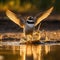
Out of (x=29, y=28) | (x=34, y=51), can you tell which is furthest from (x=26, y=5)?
(x=34, y=51)

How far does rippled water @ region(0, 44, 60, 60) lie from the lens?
1077 centimetres

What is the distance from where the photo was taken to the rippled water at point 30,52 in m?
10.8

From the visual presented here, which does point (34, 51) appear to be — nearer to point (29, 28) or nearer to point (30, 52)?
point (30, 52)

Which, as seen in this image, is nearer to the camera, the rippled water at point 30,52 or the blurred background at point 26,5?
the rippled water at point 30,52


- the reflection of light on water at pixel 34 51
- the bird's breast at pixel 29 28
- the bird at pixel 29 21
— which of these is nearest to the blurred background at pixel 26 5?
the reflection of light on water at pixel 34 51

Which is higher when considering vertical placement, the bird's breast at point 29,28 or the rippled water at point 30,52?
the bird's breast at point 29,28

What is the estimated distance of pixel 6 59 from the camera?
1091cm

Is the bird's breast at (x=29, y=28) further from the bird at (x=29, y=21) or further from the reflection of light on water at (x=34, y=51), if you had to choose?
the reflection of light on water at (x=34, y=51)

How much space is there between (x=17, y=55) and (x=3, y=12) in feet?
22.2

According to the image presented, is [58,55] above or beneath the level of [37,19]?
beneath

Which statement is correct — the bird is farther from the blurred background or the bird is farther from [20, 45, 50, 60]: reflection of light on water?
the blurred background

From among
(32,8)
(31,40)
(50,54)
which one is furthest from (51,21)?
(50,54)

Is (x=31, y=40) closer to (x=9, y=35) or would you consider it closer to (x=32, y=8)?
(x=9, y=35)

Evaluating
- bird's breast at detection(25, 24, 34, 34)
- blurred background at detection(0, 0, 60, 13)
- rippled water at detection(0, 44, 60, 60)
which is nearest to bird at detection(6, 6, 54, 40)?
bird's breast at detection(25, 24, 34, 34)
